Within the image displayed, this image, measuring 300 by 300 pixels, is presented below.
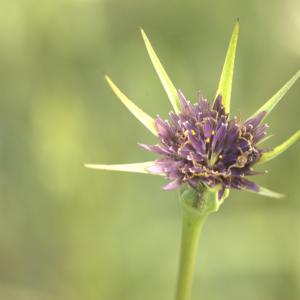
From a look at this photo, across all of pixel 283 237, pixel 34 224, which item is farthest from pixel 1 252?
pixel 283 237

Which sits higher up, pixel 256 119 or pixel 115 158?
pixel 115 158

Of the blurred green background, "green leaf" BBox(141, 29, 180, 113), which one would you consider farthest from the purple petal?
the blurred green background

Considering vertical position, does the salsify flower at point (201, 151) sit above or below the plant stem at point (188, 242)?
above

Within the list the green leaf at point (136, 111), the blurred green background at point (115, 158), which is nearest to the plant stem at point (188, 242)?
the green leaf at point (136, 111)

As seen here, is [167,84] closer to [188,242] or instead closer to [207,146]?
[207,146]

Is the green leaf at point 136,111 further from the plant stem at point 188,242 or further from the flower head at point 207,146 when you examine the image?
the plant stem at point 188,242

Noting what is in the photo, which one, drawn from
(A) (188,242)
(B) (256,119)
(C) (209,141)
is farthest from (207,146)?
(A) (188,242)

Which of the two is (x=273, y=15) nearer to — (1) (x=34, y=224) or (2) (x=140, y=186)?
(2) (x=140, y=186)
